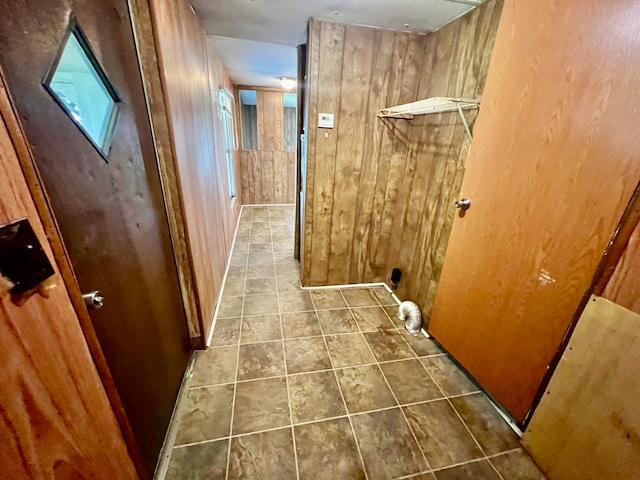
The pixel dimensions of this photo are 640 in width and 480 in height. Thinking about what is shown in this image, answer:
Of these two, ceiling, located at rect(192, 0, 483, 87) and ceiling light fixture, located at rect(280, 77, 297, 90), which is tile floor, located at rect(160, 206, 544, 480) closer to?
ceiling, located at rect(192, 0, 483, 87)

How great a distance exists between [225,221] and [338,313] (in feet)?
5.32

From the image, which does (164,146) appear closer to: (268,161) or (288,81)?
(288,81)

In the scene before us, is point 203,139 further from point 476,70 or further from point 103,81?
point 476,70

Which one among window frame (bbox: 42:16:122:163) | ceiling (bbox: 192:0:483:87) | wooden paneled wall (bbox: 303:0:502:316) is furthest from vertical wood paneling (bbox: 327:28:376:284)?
window frame (bbox: 42:16:122:163)

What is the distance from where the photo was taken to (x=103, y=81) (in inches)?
33.2

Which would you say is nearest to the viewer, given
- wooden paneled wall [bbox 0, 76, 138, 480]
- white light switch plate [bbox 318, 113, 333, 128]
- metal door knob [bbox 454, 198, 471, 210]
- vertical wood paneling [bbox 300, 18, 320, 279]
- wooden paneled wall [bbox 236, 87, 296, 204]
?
wooden paneled wall [bbox 0, 76, 138, 480]

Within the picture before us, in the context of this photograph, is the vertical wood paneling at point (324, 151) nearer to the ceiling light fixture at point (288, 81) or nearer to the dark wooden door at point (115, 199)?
the dark wooden door at point (115, 199)

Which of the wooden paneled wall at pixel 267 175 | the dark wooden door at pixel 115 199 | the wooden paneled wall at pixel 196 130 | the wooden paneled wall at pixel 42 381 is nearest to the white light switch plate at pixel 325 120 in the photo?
the wooden paneled wall at pixel 196 130

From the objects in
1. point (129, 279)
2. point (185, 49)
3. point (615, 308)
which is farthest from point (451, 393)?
point (185, 49)

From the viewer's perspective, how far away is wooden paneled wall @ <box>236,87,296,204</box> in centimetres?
483

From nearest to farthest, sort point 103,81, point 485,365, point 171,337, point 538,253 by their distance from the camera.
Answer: point 103,81 → point 538,253 → point 171,337 → point 485,365

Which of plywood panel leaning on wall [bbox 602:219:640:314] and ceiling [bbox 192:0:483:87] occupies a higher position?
ceiling [bbox 192:0:483:87]

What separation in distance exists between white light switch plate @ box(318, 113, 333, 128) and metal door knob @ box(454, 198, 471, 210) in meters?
1.08

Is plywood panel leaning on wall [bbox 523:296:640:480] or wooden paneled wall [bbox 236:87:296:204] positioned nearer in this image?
plywood panel leaning on wall [bbox 523:296:640:480]
